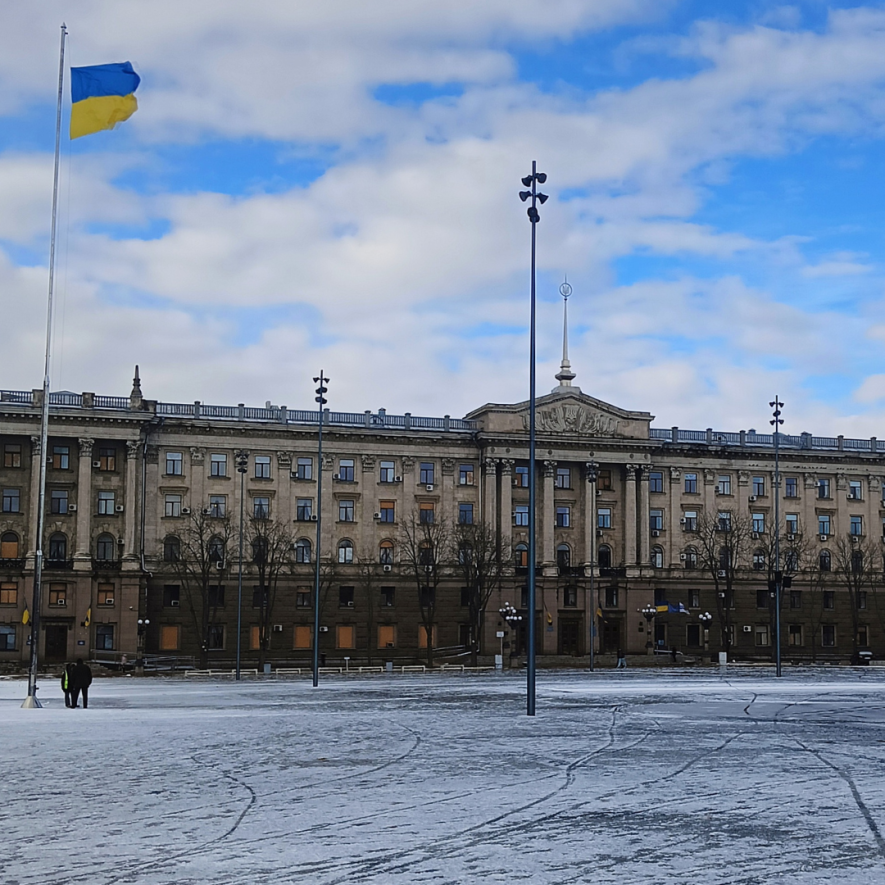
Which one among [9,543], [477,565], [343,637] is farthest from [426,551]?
[9,543]

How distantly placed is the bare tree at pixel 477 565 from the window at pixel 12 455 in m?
31.4

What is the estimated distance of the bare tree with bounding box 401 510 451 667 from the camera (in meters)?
90.0

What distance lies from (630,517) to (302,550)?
25.9 metres

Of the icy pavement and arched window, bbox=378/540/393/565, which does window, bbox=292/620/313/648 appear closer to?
arched window, bbox=378/540/393/565

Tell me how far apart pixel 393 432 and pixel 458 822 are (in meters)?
82.3

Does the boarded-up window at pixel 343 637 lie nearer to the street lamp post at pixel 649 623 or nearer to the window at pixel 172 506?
the window at pixel 172 506

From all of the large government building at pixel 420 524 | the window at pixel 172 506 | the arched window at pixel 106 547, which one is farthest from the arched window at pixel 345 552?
the arched window at pixel 106 547

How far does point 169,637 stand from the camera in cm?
8919

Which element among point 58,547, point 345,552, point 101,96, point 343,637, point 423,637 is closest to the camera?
point 101,96

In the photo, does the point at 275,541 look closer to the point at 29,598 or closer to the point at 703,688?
the point at 29,598

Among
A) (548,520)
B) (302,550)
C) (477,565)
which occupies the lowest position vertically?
(477,565)

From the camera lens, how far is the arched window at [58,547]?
8769cm

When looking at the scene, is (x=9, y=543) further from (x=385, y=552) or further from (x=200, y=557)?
(x=385, y=552)

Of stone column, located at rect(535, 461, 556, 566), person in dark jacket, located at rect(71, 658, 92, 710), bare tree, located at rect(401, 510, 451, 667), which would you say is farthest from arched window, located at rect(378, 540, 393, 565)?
person in dark jacket, located at rect(71, 658, 92, 710)
